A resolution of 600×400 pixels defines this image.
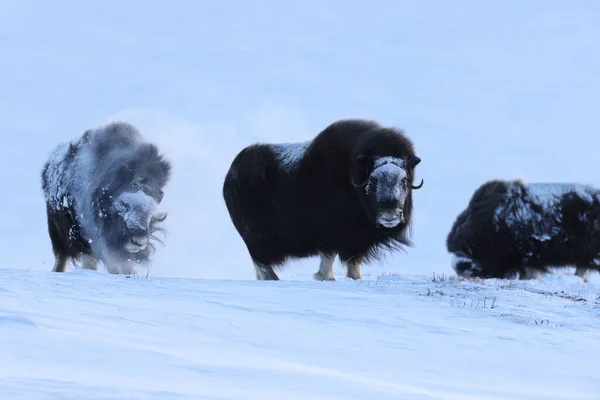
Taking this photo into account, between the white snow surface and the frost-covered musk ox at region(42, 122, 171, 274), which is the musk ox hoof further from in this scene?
the frost-covered musk ox at region(42, 122, 171, 274)

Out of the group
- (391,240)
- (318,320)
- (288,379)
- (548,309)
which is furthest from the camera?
(391,240)

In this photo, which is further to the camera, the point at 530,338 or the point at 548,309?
the point at 548,309

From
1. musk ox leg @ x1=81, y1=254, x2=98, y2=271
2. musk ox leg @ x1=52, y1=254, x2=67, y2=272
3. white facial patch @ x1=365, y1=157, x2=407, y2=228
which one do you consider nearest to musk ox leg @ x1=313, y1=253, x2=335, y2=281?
white facial patch @ x1=365, y1=157, x2=407, y2=228

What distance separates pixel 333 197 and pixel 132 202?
3124 millimetres

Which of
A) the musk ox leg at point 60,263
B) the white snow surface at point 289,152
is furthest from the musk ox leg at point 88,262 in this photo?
the white snow surface at point 289,152

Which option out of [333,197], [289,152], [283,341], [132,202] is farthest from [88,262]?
[283,341]

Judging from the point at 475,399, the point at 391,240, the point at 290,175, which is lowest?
the point at 475,399

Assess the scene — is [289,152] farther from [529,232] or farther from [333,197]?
[529,232]

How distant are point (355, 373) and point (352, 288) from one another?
3886mm

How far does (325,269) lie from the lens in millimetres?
11461

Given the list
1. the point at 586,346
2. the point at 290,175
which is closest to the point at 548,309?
the point at 586,346

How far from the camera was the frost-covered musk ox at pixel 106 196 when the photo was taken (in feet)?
42.8

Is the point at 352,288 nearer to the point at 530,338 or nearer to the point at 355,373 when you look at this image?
the point at 530,338

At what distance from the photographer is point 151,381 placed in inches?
179
